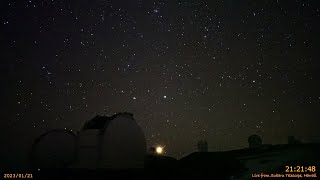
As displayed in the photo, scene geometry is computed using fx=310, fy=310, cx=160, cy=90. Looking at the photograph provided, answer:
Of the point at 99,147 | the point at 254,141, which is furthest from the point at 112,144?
the point at 254,141

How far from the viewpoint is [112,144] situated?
15.9 meters

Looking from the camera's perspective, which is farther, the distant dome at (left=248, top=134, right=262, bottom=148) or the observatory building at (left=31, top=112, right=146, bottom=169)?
the distant dome at (left=248, top=134, right=262, bottom=148)

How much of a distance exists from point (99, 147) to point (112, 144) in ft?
2.22

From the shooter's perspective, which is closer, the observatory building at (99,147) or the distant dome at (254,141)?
the observatory building at (99,147)

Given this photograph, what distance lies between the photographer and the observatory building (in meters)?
15.9

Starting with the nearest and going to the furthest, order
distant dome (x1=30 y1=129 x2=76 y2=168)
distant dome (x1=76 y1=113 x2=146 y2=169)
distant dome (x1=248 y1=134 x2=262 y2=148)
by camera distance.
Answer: distant dome (x1=76 y1=113 x2=146 y2=169)
distant dome (x1=30 y1=129 x2=76 y2=168)
distant dome (x1=248 y1=134 x2=262 y2=148)

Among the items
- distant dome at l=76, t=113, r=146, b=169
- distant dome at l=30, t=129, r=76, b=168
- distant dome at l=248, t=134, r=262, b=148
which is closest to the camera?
distant dome at l=76, t=113, r=146, b=169

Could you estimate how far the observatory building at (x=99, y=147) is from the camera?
15867mm

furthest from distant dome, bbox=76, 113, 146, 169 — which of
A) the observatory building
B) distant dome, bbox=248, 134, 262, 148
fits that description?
distant dome, bbox=248, 134, 262, 148

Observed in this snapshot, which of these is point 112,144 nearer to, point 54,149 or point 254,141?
point 54,149

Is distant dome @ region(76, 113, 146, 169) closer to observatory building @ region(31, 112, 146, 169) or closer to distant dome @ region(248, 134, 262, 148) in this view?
observatory building @ region(31, 112, 146, 169)

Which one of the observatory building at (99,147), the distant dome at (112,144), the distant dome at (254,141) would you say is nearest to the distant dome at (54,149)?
the observatory building at (99,147)

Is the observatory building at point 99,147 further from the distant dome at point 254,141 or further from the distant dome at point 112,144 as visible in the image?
the distant dome at point 254,141

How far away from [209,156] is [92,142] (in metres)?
12.0
